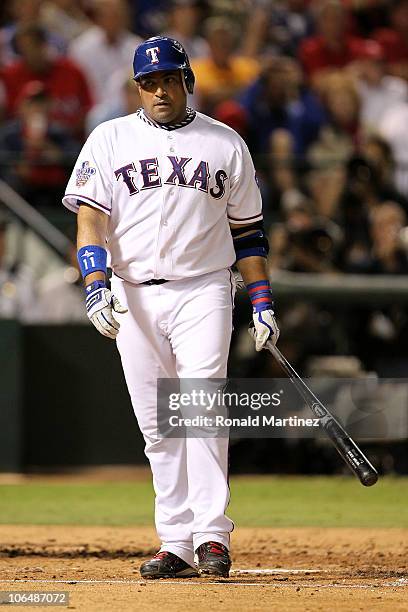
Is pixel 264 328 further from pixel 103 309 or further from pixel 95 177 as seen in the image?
pixel 95 177

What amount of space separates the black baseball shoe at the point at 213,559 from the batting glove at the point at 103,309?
3.04 feet

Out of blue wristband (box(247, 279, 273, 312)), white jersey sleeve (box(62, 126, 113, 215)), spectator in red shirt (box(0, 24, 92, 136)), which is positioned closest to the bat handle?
blue wristband (box(247, 279, 273, 312))

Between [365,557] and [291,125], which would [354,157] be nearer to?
[291,125]

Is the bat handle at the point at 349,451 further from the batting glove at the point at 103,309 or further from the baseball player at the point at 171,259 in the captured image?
the batting glove at the point at 103,309

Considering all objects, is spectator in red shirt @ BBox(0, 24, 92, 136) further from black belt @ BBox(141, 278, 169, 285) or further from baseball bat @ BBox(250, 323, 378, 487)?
baseball bat @ BBox(250, 323, 378, 487)

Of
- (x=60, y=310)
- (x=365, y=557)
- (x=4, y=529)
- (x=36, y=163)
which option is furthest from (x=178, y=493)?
(x=36, y=163)

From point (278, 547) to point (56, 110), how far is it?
6.05 meters

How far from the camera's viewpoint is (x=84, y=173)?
5191 millimetres

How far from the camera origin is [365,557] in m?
6.18

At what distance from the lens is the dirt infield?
4430 millimetres

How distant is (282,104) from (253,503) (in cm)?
449

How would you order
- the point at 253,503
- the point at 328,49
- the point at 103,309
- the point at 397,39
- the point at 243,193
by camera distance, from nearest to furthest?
the point at 103,309, the point at 243,193, the point at 253,503, the point at 328,49, the point at 397,39

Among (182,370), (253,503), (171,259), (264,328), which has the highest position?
(171,259)

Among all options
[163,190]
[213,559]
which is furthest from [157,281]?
[213,559]
